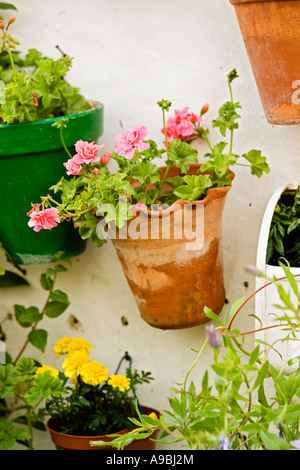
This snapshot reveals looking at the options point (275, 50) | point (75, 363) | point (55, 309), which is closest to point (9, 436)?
point (75, 363)

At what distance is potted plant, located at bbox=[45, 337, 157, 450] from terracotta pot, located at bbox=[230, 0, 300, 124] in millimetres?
684

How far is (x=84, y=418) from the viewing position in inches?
56.1

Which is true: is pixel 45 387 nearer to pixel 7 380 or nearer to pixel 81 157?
pixel 7 380

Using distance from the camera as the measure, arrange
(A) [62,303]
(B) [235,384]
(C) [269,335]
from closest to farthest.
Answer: (B) [235,384]
(C) [269,335]
(A) [62,303]

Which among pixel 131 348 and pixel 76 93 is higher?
pixel 76 93

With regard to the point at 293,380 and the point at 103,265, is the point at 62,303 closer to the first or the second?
the point at 103,265

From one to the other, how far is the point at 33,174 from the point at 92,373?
1.55 ft

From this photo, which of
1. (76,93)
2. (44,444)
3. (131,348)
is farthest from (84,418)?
(76,93)

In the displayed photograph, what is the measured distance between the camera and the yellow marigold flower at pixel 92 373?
53.6 inches

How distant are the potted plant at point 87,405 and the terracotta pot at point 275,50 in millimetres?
684

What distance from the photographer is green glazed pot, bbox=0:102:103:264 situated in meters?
1.30

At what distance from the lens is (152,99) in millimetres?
1484

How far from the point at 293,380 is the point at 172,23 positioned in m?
0.91

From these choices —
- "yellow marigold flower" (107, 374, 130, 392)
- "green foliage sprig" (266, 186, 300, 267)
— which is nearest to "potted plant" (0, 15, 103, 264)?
"yellow marigold flower" (107, 374, 130, 392)
